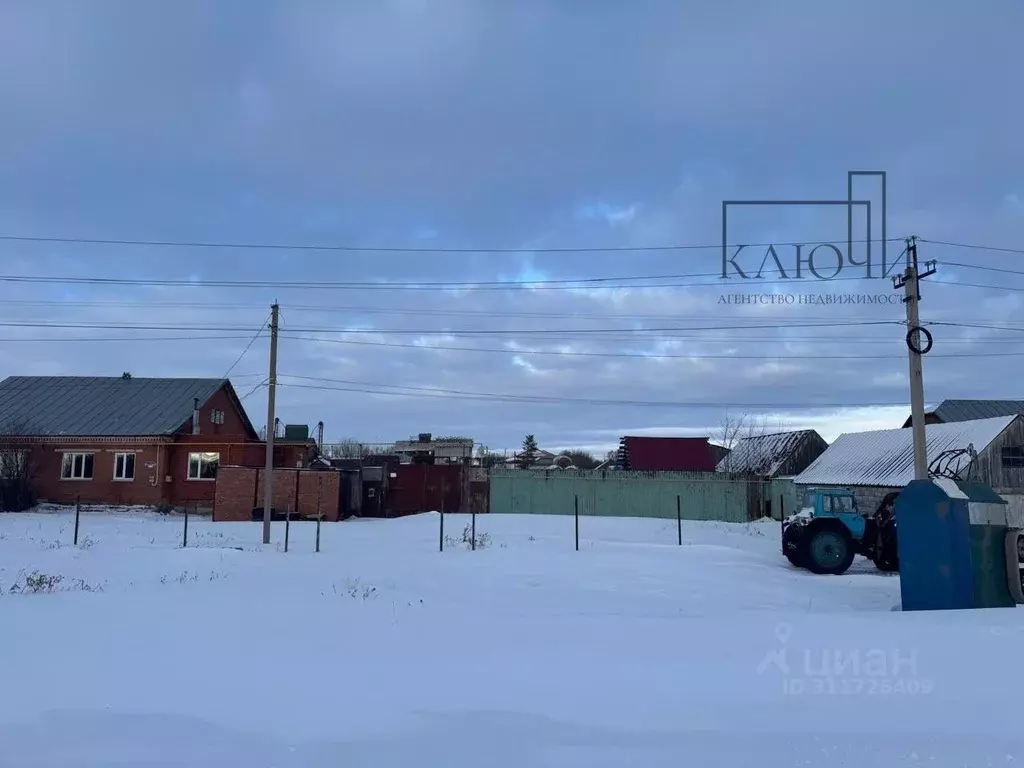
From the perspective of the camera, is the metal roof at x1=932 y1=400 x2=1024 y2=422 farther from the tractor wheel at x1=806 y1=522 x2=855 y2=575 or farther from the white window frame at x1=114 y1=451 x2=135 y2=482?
the white window frame at x1=114 y1=451 x2=135 y2=482

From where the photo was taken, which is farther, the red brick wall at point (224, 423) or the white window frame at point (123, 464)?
the red brick wall at point (224, 423)

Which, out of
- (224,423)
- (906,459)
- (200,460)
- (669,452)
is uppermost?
(224,423)

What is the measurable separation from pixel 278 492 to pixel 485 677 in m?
24.8

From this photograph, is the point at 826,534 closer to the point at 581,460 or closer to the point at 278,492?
the point at 278,492

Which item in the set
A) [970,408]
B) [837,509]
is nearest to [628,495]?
[837,509]

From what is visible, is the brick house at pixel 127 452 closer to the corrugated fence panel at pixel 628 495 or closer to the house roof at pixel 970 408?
the corrugated fence panel at pixel 628 495

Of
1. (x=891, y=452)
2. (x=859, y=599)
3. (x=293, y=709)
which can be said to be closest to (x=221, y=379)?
(x=891, y=452)

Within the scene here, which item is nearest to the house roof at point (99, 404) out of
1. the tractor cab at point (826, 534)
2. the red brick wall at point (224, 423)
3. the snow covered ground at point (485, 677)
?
the red brick wall at point (224, 423)

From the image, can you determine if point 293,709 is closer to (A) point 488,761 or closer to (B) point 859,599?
(A) point 488,761

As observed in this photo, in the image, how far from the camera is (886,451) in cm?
3303

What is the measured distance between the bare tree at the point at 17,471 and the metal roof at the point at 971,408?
55.9m

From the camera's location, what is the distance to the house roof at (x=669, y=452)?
4244 cm

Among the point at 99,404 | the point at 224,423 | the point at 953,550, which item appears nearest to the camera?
the point at 953,550

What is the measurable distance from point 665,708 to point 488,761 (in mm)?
1587
